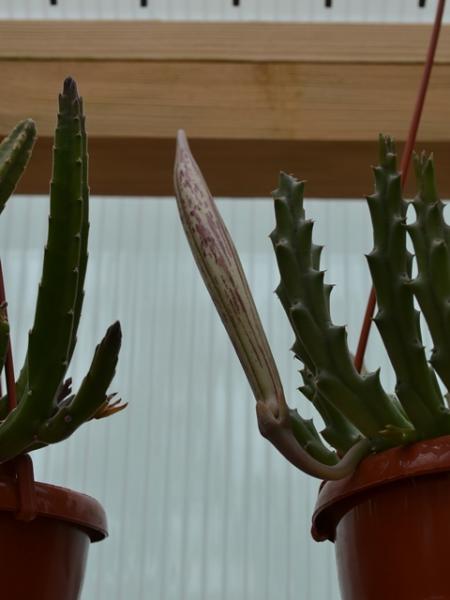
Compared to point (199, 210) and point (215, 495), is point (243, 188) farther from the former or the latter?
point (199, 210)

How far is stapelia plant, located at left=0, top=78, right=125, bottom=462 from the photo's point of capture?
22.1 inches

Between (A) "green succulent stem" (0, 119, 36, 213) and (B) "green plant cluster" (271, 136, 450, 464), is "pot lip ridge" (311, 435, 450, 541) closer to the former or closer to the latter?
(B) "green plant cluster" (271, 136, 450, 464)

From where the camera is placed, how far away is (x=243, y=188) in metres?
1.46

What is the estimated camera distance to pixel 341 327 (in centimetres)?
54

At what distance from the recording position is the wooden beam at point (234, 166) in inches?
54.3

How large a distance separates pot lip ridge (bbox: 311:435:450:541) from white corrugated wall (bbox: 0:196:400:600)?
1177 mm

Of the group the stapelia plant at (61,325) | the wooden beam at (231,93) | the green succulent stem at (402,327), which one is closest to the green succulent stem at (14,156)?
the stapelia plant at (61,325)

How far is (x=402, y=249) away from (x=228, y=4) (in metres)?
1.08

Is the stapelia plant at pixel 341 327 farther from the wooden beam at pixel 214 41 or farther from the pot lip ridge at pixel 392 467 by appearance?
the wooden beam at pixel 214 41

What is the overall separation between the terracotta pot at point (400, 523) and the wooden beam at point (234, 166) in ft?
2.89

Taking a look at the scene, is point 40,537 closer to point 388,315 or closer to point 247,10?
point 388,315

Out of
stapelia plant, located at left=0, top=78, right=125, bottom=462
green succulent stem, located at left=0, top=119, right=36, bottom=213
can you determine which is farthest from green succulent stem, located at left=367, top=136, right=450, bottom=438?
green succulent stem, located at left=0, top=119, right=36, bottom=213

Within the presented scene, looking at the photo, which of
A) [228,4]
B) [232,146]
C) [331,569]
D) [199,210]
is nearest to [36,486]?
[199,210]

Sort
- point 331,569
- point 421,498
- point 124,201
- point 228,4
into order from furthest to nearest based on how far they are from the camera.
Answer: point 124,201
point 331,569
point 228,4
point 421,498
